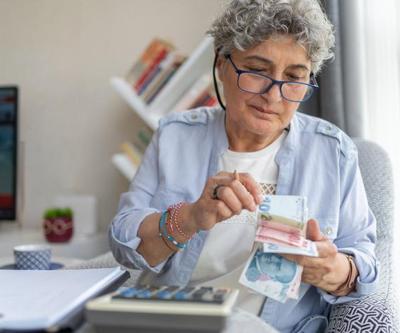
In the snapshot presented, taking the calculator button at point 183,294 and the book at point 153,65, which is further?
the book at point 153,65

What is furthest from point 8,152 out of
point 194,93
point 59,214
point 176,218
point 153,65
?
point 176,218

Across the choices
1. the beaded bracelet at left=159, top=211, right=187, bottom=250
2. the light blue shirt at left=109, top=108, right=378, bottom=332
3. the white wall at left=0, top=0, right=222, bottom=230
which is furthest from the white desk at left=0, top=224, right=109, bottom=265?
the beaded bracelet at left=159, top=211, right=187, bottom=250

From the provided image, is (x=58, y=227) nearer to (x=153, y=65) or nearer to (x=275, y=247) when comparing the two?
(x=153, y=65)

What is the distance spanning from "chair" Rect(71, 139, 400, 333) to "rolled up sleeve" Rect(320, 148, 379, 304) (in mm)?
28

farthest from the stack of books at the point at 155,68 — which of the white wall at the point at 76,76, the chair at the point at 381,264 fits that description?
the chair at the point at 381,264

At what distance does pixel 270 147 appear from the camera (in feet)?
3.97

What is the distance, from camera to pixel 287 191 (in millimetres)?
1150

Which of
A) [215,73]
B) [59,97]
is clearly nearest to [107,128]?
[59,97]

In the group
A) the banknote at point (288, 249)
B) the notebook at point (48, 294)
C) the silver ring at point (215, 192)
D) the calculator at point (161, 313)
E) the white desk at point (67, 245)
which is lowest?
the white desk at point (67, 245)

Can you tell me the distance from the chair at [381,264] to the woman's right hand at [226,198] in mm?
302

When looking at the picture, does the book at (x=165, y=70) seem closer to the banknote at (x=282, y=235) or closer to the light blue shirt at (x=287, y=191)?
the light blue shirt at (x=287, y=191)

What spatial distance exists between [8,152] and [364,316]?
177cm

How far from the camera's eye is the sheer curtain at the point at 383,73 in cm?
174

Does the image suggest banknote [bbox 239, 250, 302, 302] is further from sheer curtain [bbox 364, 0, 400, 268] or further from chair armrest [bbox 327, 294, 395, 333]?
sheer curtain [bbox 364, 0, 400, 268]
